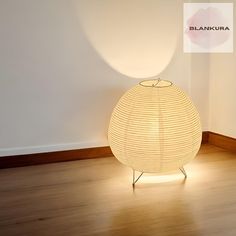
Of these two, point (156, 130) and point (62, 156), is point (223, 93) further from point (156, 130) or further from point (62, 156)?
point (62, 156)

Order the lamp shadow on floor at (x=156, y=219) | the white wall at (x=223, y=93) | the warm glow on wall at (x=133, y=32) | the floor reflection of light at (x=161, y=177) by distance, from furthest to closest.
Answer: the white wall at (x=223, y=93) → the warm glow on wall at (x=133, y=32) → the floor reflection of light at (x=161, y=177) → the lamp shadow on floor at (x=156, y=219)

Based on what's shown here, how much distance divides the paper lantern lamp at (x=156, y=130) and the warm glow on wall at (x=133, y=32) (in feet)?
1.25

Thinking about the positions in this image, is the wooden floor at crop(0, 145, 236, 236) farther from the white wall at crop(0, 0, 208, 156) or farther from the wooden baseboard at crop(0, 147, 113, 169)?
the white wall at crop(0, 0, 208, 156)

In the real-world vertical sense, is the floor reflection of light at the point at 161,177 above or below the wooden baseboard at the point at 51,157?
below

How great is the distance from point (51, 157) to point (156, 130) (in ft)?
1.96

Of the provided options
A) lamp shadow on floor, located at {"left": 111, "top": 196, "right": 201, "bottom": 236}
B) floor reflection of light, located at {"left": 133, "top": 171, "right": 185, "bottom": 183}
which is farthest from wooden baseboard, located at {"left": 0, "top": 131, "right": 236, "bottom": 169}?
lamp shadow on floor, located at {"left": 111, "top": 196, "right": 201, "bottom": 236}

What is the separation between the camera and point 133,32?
6.12 ft

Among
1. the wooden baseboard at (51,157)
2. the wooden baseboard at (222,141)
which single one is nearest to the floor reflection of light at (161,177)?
the wooden baseboard at (51,157)

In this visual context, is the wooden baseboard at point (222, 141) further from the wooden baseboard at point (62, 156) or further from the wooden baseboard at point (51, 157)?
the wooden baseboard at point (51, 157)

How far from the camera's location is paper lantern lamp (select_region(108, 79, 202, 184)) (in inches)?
57.4

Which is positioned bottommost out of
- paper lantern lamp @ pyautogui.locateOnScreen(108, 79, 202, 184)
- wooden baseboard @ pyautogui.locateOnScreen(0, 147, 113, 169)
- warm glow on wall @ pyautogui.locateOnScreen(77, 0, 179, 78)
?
wooden baseboard @ pyautogui.locateOnScreen(0, 147, 113, 169)

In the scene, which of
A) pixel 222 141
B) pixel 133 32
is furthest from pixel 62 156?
pixel 222 141

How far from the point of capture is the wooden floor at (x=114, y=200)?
3.69 feet

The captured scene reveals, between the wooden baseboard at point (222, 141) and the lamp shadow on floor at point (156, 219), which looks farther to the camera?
the wooden baseboard at point (222, 141)
